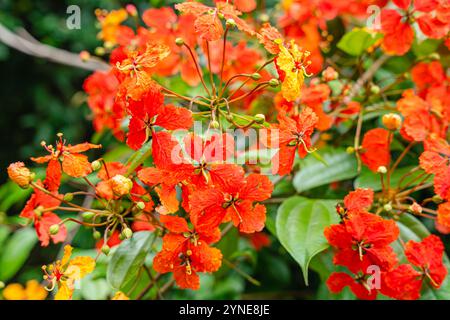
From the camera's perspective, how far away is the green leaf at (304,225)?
87 cm

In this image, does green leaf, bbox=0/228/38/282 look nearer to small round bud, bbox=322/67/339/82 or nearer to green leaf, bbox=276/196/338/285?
green leaf, bbox=276/196/338/285

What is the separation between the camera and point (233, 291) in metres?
1.24

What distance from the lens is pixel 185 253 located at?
87cm

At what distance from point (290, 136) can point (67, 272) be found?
1.41 ft

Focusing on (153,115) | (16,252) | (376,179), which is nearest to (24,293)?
(16,252)

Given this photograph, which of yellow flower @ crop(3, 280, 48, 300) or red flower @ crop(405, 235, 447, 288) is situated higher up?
red flower @ crop(405, 235, 447, 288)

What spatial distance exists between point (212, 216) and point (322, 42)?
0.79m

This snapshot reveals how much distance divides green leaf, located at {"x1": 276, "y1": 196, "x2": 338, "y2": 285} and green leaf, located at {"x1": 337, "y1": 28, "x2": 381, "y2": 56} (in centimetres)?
40

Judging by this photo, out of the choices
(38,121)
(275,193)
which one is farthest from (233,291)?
(38,121)

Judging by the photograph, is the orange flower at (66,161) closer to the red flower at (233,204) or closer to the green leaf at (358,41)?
the red flower at (233,204)

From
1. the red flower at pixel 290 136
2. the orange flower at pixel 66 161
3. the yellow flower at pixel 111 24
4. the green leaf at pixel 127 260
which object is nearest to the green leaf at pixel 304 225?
the red flower at pixel 290 136

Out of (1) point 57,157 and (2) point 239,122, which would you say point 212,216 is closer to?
(2) point 239,122

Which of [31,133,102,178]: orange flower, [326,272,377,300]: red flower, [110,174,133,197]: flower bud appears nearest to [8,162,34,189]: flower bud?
[31,133,102,178]: orange flower

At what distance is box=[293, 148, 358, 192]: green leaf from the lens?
1109 millimetres
